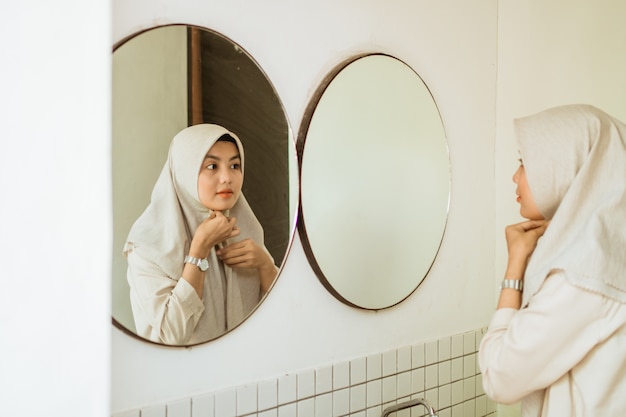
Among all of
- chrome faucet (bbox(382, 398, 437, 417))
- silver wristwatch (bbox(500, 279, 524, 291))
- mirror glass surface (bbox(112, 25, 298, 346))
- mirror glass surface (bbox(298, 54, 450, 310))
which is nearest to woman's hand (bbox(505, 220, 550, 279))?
silver wristwatch (bbox(500, 279, 524, 291))

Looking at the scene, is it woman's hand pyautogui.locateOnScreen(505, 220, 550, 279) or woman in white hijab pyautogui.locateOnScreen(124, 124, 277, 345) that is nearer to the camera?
woman in white hijab pyautogui.locateOnScreen(124, 124, 277, 345)

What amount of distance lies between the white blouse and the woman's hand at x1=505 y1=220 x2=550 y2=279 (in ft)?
0.63

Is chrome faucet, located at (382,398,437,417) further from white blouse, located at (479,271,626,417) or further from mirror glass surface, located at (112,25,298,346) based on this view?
mirror glass surface, located at (112,25,298,346)

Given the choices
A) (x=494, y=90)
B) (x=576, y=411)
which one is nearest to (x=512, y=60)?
(x=494, y=90)

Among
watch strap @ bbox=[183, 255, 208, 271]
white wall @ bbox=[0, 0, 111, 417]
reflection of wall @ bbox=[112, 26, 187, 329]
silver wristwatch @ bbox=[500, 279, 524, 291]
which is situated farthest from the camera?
silver wristwatch @ bbox=[500, 279, 524, 291]

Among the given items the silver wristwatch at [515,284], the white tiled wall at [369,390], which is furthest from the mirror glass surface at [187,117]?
the silver wristwatch at [515,284]

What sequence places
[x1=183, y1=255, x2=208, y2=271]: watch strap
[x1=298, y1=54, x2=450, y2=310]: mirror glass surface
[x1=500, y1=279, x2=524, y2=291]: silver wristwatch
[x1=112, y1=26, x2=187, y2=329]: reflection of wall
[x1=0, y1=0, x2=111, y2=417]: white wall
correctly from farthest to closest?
[x1=298, y1=54, x2=450, y2=310]: mirror glass surface < [x1=500, y1=279, x2=524, y2=291]: silver wristwatch < [x1=183, y1=255, x2=208, y2=271]: watch strap < [x1=112, y1=26, x2=187, y2=329]: reflection of wall < [x1=0, y1=0, x2=111, y2=417]: white wall

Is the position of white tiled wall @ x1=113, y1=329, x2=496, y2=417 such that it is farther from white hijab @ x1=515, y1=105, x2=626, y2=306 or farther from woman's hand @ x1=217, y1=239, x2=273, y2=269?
white hijab @ x1=515, y1=105, x2=626, y2=306

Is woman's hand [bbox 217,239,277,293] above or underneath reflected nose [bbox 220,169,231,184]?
underneath

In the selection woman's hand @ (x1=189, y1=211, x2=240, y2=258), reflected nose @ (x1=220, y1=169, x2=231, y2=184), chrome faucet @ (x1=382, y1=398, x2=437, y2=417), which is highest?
reflected nose @ (x1=220, y1=169, x2=231, y2=184)

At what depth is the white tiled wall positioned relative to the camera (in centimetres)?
139

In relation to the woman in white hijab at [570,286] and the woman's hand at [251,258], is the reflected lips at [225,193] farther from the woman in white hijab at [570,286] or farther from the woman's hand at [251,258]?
the woman in white hijab at [570,286]

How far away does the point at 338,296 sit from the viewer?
1.66 meters

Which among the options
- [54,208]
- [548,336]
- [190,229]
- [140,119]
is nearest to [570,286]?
[548,336]
